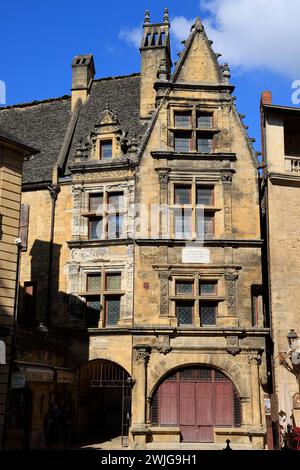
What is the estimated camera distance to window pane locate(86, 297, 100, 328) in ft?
71.8

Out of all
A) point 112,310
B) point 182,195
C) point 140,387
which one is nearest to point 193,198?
point 182,195

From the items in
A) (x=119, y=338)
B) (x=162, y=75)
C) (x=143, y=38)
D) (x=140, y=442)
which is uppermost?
(x=143, y=38)

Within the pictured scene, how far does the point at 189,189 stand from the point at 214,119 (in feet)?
9.51

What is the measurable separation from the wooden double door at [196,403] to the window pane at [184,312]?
66.8 inches

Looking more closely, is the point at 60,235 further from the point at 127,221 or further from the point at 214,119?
the point at 214,119

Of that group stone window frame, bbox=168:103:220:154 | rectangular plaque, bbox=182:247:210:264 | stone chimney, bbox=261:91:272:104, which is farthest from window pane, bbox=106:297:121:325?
stone chimney, bbox=261:91:272:104

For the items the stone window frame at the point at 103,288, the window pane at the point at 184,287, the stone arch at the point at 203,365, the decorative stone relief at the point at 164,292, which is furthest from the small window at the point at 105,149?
the stone arch at the point at 203,365

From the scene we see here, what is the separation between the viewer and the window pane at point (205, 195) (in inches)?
882

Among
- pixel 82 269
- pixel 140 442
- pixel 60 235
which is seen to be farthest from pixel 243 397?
pixel 60 235

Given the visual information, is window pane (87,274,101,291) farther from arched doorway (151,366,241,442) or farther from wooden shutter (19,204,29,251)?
arched doorway (151,366,241,442)

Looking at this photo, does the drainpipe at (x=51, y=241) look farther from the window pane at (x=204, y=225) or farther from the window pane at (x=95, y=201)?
the window pane at (x=204, y=225)

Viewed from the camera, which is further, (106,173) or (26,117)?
(26,117)

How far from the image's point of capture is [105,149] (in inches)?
922

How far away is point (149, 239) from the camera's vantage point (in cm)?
2156
